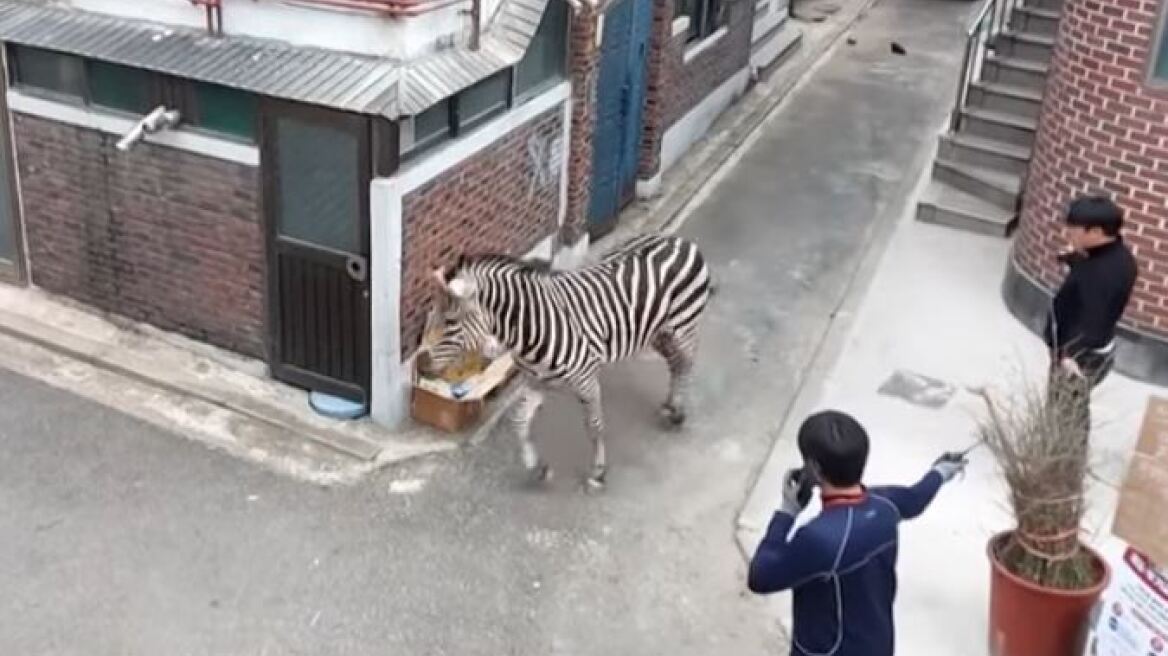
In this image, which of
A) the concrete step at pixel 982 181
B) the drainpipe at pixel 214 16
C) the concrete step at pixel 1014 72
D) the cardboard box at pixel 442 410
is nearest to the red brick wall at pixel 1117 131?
the concrete step at pixel 982 181

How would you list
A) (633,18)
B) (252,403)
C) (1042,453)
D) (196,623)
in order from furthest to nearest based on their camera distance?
(633,18) → (252,403) → (196,623) → (1042,453)

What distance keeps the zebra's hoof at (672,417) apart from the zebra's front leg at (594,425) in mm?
713

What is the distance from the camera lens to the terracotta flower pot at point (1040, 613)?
5578mm

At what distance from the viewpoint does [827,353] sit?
9164 millimetres

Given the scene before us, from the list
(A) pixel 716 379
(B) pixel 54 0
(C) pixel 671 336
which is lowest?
(A) pixel 716 379

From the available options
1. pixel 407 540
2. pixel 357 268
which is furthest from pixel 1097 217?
pixel 357 268

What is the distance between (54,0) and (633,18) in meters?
4.49

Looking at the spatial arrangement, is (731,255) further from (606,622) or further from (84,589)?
(84,589)

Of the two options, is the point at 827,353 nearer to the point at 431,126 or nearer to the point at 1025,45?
the point at 431,126

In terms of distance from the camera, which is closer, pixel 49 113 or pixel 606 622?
pixel 606 622

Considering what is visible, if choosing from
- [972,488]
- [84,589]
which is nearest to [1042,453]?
[972,488]

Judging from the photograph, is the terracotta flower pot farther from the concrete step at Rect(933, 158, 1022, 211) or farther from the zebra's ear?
the concrete step at Rect(933, 158, 1022, 211)

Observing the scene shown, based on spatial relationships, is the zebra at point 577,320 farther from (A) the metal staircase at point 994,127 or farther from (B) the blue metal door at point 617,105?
(A) the metal staircase at point 994,127

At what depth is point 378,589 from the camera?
21.6ft
